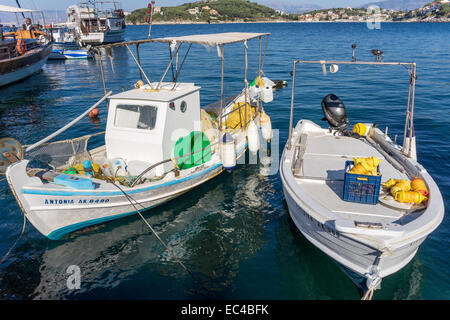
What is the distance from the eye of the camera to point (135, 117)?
9.70 meters

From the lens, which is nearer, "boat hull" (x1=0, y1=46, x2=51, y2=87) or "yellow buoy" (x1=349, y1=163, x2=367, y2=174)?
"yellow buoy" (x1=349, y1=163, x2=367, y2=174)

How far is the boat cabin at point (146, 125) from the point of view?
936 centimetres

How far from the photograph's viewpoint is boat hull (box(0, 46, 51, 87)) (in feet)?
94.0

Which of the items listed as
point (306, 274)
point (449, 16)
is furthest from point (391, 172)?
point (449, 16)

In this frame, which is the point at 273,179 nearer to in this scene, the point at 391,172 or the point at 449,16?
the point at 391,172

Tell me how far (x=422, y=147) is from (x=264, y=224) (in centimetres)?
921

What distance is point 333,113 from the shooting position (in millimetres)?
10727

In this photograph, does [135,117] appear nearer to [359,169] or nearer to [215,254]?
[215,254]

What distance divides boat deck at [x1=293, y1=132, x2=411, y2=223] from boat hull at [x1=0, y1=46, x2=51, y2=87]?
98.0ft

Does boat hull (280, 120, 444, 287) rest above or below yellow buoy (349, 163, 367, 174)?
below

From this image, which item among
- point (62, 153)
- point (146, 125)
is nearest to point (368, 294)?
point (146, 125)

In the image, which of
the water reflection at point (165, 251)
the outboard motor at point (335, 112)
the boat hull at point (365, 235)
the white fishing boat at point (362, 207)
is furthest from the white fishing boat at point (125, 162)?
the boat hull at point (365, 235)

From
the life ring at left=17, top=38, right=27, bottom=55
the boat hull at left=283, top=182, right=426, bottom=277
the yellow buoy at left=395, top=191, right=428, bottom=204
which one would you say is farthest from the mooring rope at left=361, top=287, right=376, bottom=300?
the life ring at left=17, top=38, right=27, bottom=55

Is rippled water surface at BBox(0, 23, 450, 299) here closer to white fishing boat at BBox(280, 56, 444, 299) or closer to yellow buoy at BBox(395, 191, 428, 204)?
white fishing boat at BBox(280, 56, 444, 299)
